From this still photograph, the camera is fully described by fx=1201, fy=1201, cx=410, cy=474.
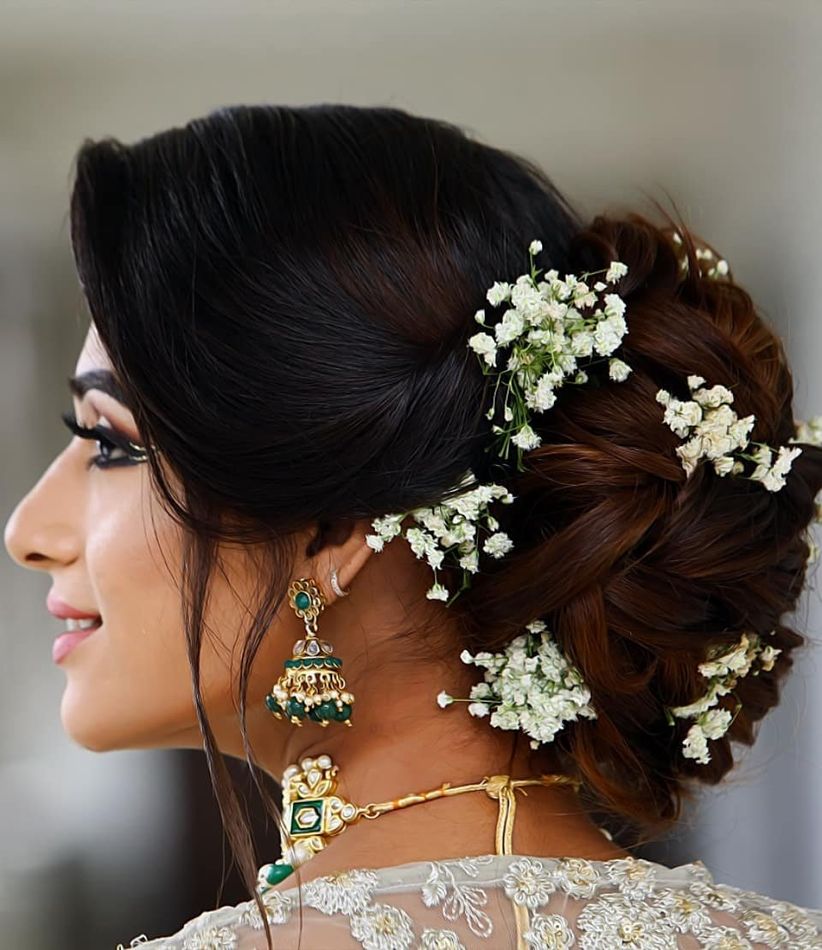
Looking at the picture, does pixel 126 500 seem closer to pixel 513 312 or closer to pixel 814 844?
pixel 513 312

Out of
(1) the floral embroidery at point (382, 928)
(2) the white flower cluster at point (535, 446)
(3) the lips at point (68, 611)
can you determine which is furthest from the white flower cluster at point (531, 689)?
(3) the lips at point (68, 611)

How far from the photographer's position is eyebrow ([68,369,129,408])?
43.5 inches

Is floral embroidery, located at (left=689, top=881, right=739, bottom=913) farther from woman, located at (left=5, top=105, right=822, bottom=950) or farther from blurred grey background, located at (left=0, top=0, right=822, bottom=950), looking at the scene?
blurred grey background, located at (left=0, top=0, right=822, bottom=950)

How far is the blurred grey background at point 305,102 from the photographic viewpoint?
2771mm

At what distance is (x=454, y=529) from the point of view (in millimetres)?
1015

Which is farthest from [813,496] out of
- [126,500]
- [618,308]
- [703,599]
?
[126,500]

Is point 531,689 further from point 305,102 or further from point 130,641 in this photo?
point 305,102

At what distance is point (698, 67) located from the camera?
292cm

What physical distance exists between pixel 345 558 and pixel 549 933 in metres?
→ 0.35

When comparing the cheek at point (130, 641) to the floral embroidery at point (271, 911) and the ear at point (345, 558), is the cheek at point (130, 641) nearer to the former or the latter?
the ear at point (345, 558)

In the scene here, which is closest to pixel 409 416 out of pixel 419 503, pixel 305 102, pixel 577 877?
pixel 419 503

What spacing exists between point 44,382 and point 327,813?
240 centimetres

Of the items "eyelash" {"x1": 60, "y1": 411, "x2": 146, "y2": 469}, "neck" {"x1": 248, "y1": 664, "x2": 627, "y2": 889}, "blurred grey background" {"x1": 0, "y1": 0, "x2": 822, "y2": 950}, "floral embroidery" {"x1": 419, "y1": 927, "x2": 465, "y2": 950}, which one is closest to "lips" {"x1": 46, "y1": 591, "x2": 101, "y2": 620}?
"eyelash" {"x1": 60, "y1": 411, "x2": 146, "y2": 469}

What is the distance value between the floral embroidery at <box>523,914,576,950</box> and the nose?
0.55 m
